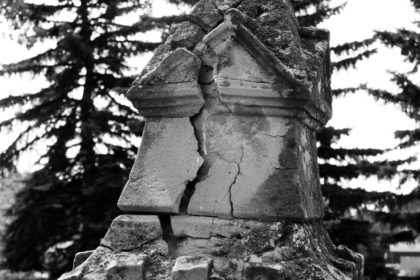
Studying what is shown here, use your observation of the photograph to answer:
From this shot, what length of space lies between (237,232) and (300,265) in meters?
0.34

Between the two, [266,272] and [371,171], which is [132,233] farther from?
[371,171]

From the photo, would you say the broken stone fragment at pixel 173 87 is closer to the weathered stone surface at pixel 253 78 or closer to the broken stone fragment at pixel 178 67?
the broken stone fragment at pixel 178 67

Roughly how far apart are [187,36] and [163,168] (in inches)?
28.8

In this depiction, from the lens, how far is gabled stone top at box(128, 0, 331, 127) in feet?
9.45

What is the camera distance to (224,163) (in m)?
2.94

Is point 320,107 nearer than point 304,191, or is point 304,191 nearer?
point 304,191

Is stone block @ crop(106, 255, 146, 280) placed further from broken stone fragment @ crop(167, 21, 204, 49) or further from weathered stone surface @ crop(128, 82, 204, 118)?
broken stone fragment @ crop(167, 21, 204, 49)

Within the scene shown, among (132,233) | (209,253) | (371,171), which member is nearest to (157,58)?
(132,233)

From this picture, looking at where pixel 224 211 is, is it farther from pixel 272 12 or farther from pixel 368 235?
pixel 368 235

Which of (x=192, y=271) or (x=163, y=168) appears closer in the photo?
(x=192, y=271)

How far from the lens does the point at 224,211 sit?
9.40 ft

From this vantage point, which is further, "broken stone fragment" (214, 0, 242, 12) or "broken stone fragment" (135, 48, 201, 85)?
"broken stone fragment" (214, 0, 242, 12)

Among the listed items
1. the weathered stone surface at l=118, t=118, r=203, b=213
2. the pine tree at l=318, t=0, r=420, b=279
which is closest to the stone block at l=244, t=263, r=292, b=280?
the weathered stone surface at l=118, t=118, r=203, b=213

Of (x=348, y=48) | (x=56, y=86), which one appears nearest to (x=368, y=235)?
(x=348, y=48)
